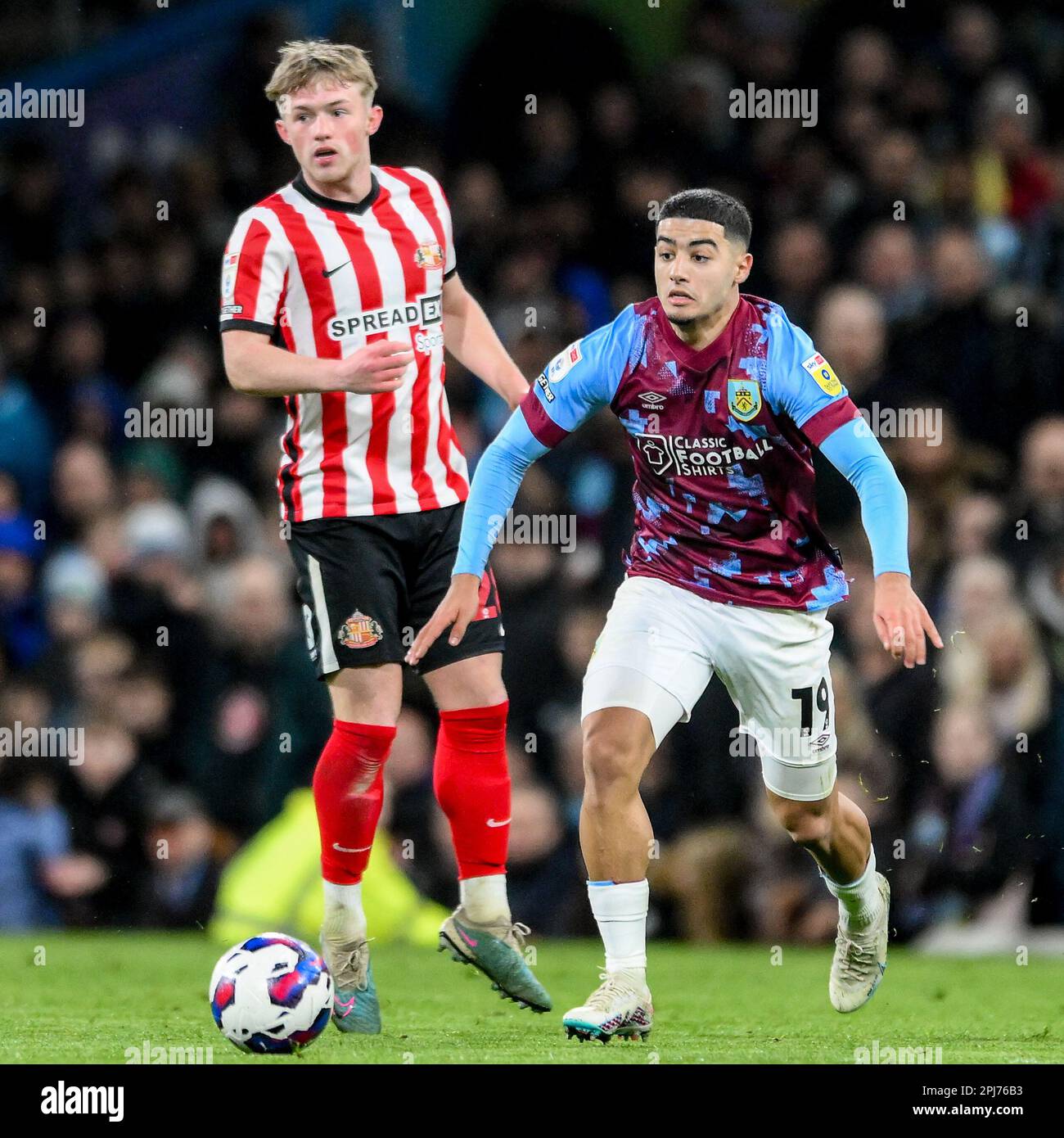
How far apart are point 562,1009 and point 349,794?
43.0 inches

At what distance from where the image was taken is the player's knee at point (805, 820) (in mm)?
5414

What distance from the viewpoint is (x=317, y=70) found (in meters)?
5.46

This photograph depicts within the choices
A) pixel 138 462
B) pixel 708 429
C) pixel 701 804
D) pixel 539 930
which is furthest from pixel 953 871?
pixel 138 462

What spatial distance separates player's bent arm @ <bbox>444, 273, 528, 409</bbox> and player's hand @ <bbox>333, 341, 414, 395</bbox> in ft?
2.17

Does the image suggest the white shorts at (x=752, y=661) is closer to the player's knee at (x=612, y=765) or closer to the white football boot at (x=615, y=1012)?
the player's knee at (x=612, y=765)

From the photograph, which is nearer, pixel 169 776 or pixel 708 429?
pixel 708 429

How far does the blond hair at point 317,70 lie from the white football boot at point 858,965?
9.14 ft

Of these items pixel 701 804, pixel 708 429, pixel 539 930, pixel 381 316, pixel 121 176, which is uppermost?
pixel 121 176

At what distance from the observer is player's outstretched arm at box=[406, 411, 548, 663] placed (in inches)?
202

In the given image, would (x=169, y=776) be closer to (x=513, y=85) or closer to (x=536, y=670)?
(x=536, y=670)

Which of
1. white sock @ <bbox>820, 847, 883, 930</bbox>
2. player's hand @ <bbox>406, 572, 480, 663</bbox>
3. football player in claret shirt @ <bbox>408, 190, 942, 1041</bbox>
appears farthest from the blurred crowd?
player's hand @ <bbox>406, 572, 480, 663</bbox>

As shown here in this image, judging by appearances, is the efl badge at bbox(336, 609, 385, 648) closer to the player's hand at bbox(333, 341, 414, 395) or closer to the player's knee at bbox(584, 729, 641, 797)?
the player's hand at bbox(333, 341, 414, 395)

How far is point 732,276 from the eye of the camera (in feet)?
17.0
